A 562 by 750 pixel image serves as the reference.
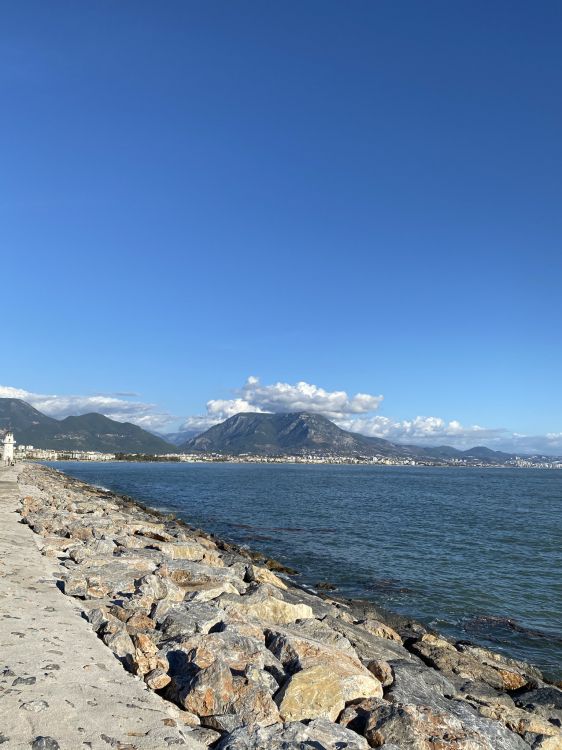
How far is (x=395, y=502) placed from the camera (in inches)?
2677

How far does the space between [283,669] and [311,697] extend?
3.65ft

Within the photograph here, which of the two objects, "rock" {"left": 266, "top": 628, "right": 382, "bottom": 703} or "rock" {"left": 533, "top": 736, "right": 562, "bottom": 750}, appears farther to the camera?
"rock" {"left": 533, "top": 736, "right": 562, "bottom": 750}

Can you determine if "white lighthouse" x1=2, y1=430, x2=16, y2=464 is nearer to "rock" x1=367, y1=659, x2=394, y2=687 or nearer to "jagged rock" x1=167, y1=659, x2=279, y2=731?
"rock" x1=367, y1=659, x2=394, y2=687

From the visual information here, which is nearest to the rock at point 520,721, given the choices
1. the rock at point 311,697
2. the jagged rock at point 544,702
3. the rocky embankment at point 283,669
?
the rocky embankment at point 283,669

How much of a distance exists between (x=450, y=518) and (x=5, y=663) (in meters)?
48.8

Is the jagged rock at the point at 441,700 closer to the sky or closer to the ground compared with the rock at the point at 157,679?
closer to the ground

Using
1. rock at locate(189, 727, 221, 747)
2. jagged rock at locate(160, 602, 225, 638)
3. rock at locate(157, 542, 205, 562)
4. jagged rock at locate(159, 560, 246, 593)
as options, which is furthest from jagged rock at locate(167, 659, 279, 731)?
rock at locate(157, 542, 205, 562)

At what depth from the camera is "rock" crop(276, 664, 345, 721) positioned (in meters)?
7.29

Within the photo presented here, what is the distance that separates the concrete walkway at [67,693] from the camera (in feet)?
19.4

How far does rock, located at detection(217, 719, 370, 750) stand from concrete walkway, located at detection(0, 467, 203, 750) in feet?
1.81

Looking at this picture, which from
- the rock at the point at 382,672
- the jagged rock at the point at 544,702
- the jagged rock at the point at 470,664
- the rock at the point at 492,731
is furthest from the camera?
the jagged rock at the point at 470,664

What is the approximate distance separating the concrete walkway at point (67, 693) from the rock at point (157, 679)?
14 centimetres

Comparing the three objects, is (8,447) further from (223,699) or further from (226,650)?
(223,699)

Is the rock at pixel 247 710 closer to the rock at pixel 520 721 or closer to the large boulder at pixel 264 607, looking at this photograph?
the large boulder at pixel 264 607
